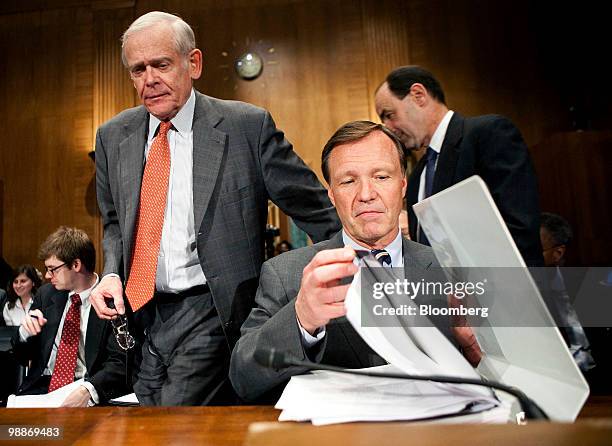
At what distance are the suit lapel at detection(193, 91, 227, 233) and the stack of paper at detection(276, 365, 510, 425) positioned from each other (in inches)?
32.8

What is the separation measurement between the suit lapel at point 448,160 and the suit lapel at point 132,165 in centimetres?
98

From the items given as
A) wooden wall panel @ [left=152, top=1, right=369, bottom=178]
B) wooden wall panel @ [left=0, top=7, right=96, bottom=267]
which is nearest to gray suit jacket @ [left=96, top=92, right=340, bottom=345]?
wooden wall panel @ [left=152, top=1, right=369, bottom=178]

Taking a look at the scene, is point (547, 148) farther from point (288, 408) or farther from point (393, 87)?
point (288, 408)

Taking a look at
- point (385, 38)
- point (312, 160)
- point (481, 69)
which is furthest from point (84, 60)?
point (481, 69)

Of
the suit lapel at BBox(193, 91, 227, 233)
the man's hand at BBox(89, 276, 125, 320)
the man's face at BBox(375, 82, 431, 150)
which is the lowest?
the man's hand at BBox(89, 276, 125, 320)

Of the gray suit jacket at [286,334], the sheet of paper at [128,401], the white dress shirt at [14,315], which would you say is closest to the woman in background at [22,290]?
the white dress shirt at [14,315]

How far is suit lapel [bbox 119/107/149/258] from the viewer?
61.2 inches

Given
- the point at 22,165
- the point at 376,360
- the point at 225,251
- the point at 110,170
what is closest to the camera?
the point at 376,360

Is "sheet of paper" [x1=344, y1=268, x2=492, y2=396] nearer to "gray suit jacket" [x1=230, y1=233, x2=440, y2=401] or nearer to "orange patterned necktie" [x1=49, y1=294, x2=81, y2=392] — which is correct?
"gray suit jacket" [x1=230, y1=233, x2=440, y2=401]

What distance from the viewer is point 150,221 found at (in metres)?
1.54

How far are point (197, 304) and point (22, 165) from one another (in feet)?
14.7

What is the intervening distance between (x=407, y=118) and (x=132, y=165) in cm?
112

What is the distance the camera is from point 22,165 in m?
5.28

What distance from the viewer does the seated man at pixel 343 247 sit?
928 mm
